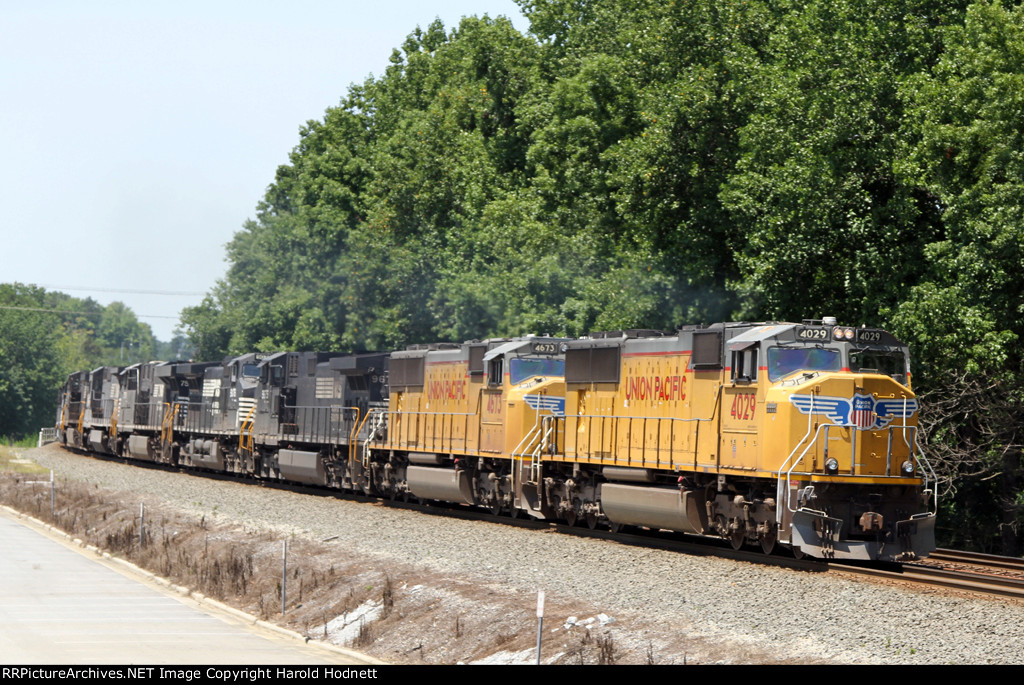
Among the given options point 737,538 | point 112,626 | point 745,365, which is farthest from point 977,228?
point 112,626

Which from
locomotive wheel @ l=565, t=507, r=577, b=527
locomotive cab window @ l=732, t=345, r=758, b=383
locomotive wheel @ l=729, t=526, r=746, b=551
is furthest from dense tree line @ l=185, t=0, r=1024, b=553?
locomotive wheel @ l=565, t=507, r=577, b=527

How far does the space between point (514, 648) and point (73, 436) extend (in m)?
54.9

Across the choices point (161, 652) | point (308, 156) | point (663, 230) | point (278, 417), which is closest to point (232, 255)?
point (308, 156)

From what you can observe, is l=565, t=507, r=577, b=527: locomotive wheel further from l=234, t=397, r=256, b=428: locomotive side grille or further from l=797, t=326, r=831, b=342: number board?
l=234, t=397, r=256, b=428: locomotive side grille

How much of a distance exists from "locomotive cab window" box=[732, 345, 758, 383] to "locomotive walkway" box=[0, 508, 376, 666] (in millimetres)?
8115

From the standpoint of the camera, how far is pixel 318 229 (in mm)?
60156

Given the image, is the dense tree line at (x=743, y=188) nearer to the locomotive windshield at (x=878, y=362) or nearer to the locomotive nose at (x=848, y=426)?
the locomotive windshield at (x=878, y=362)

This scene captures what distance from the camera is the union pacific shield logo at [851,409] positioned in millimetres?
17875

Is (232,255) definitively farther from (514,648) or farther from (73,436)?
(514,648)

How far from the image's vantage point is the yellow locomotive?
58.3ft

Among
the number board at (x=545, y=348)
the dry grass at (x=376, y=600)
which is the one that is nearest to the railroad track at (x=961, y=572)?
the dry grass at (x=376, y=600)

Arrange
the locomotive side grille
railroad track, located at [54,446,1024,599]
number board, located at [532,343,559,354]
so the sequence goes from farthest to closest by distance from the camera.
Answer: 1. the locomotive side grille
2. number board, located at [532,343,559,354]
3. railroad track, located at [54,446,1024,599]

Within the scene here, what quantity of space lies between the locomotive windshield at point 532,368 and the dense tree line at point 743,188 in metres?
5.22

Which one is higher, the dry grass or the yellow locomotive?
the yellow locomotive
